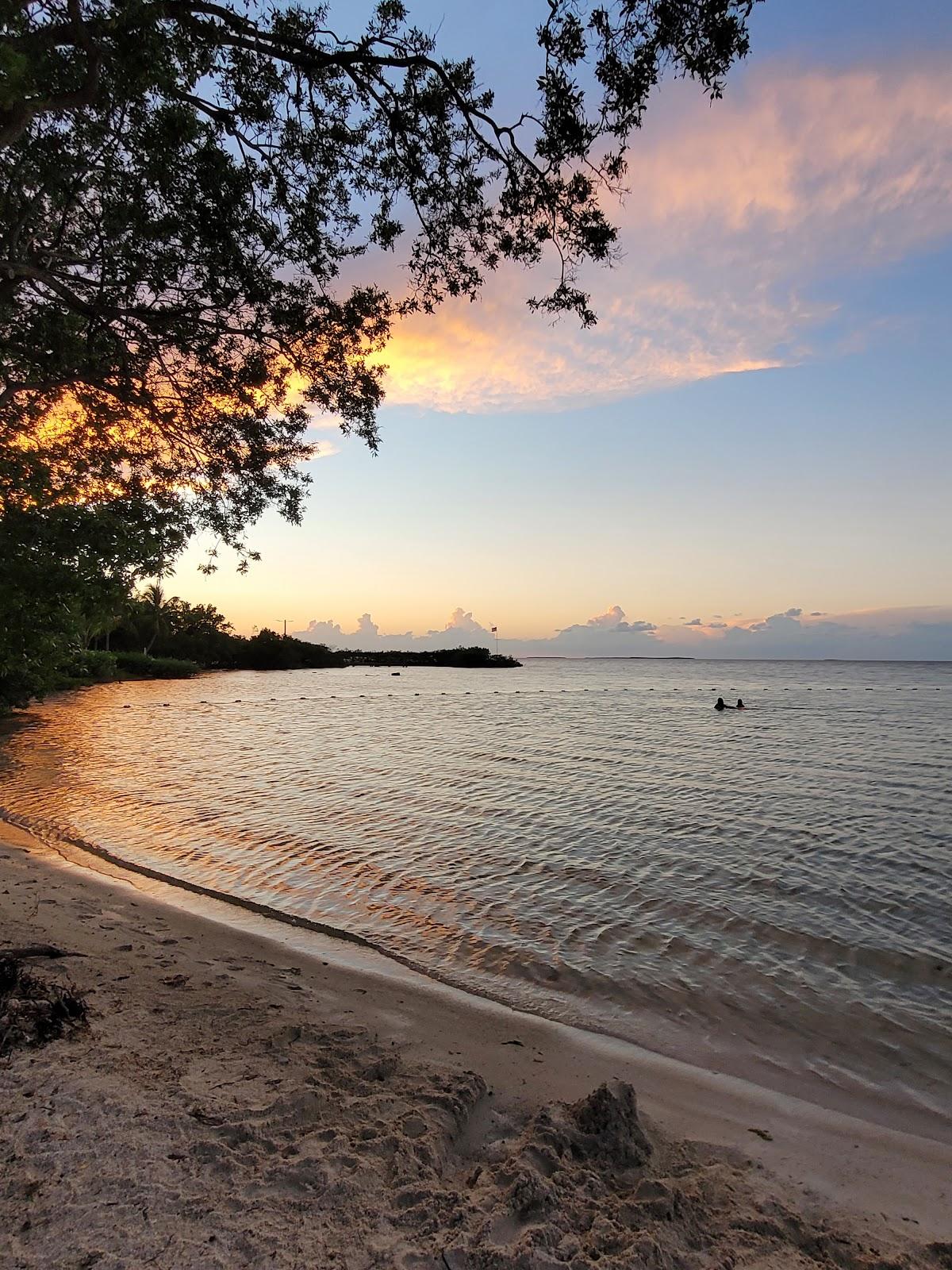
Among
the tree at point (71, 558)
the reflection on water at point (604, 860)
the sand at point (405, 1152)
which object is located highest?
the tree at point (71, 558)

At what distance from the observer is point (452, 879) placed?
33.1ft

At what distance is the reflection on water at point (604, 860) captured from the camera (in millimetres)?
6422

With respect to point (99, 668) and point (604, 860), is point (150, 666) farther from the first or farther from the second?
point (604, 860)

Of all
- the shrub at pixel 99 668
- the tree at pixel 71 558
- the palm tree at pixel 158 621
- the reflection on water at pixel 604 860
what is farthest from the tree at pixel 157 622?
the tree at pixel 71 558

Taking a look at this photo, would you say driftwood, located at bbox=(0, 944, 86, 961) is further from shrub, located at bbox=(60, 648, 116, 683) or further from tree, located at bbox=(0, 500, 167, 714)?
shrub, located at bbox=(60, 648, 116, 683)

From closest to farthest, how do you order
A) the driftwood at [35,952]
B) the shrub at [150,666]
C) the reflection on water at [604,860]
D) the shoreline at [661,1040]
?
the shoreline at [661,1040] → the driftwood at [35,952] → the reflection on water at [604,860] → the shrub at [150,666]

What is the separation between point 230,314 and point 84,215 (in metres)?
2.06

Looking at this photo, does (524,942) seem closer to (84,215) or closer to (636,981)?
(636,981)

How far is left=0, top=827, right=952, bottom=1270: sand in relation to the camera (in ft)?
9.68

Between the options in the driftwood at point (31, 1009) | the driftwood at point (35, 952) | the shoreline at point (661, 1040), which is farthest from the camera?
the driftwood at point (35, 952)

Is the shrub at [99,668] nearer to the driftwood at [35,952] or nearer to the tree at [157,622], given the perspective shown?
the tree at [157,622]

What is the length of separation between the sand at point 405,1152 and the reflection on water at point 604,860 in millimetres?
1087

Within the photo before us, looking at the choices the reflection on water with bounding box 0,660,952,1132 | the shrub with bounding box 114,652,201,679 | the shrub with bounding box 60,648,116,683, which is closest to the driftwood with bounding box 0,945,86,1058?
the reflection on water with bounding box 0,660,952,1132

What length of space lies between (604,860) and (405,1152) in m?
8.10
